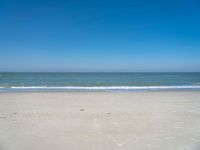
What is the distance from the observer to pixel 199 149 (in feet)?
9.11

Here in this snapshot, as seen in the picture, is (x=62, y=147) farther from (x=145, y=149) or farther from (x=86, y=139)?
(x=145, y=149)

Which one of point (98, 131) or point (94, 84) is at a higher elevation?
point (98, 131)

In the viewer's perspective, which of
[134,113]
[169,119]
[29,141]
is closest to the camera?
[29,141]

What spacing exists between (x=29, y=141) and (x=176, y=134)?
107 inches

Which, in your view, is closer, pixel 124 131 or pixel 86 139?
pixel 86 139

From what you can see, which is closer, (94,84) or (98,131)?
(98,131)

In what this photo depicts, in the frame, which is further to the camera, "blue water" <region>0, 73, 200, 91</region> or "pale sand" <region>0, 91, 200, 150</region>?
"blue water" <region>0, 73, 200, 91</region>

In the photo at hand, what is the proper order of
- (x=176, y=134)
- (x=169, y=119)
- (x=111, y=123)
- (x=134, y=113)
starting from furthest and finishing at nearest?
(x=134, y=113), (x=169, y=119), (x=111, y=123), (x=176, y=134)

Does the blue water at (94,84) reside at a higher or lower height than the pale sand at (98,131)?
lower

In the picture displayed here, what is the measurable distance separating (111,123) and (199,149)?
1897 mm

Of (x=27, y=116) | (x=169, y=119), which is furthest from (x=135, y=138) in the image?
(x=27, y=116)

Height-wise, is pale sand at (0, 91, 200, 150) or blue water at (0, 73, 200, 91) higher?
pale sand at (0, 91, 200, 150)

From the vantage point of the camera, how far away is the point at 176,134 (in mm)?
3451

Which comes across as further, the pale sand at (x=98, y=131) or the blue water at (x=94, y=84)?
the blue water at (x=94, y=84)
